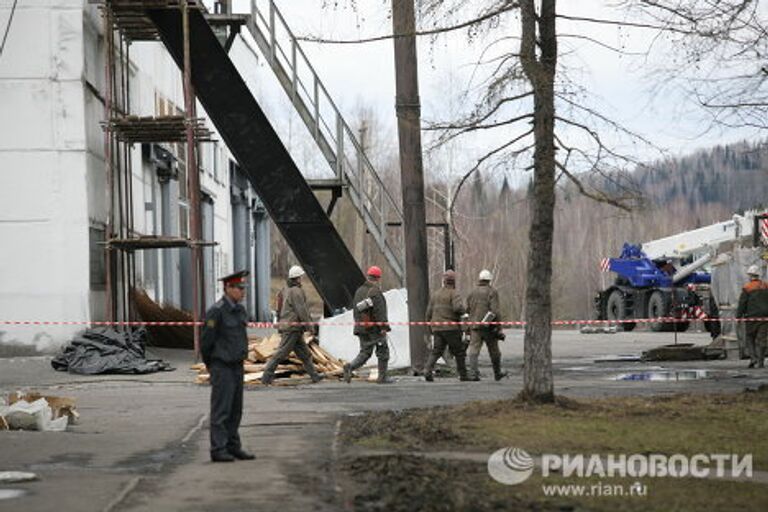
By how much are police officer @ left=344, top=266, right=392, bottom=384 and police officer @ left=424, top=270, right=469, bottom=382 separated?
86 cm

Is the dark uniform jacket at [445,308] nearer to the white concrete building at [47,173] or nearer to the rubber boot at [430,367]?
the rubber boot at [430,367]

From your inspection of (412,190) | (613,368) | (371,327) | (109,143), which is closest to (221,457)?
(371,327)

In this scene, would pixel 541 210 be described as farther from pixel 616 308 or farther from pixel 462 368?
pixel 616 308

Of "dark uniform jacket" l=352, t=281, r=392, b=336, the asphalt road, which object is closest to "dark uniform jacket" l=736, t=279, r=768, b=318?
the asphalt road

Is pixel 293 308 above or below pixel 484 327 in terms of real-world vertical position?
above

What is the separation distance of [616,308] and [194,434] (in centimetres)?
3681

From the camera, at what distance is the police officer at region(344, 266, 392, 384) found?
875 inches

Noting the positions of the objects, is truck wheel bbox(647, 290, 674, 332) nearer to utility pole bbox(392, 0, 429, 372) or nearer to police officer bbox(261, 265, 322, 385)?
utility pole bbox(392, 0, 429, 372)

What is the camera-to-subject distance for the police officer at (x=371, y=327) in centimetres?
2223

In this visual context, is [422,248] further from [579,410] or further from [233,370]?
[233,370]

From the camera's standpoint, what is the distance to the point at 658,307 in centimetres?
4684

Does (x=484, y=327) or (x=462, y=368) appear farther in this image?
(x=484, y=327)

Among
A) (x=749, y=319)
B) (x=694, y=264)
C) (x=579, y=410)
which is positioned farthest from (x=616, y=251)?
(x=579, y=410)

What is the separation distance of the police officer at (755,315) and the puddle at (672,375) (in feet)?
5.04
